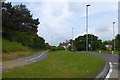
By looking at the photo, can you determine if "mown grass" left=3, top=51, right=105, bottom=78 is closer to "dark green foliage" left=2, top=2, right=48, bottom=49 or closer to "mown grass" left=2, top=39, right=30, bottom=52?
"mown grass" left=2, top=39, right=30, bottom=52

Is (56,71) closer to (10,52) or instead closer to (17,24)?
(10,52)

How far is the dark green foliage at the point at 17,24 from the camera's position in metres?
69.8

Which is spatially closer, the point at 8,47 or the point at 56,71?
the point at 56,71

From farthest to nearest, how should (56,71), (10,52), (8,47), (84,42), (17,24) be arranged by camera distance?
(84,42)
(17,24)
(8,47)
(10,52)
(56,71)

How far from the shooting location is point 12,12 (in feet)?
251

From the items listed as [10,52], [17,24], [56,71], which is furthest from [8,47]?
[56,71]

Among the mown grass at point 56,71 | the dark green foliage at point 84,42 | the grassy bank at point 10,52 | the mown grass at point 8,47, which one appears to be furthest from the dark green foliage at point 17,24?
the dark green foliage at point 84,42

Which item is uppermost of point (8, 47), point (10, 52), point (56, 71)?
point (8, 47)

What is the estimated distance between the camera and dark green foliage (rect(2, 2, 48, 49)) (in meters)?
69.8

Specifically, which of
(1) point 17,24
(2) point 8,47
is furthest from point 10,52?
(1) point 17,24

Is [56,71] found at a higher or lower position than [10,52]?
lower

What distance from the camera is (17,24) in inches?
3145

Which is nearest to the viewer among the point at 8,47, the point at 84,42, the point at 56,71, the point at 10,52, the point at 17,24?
the point at 56,71

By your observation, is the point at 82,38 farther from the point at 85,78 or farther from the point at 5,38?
the point at 85,78
